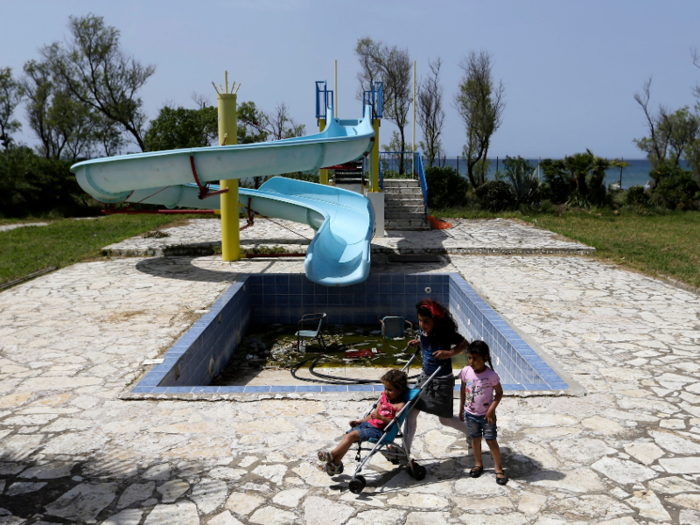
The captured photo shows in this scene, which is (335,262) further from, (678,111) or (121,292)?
(678,111)

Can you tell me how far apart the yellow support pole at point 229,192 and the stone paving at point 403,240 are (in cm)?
139

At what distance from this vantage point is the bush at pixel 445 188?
22688 mm

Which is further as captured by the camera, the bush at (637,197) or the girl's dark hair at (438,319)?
the bush at (637,197)

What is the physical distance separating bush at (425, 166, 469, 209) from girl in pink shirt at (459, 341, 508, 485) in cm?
1886

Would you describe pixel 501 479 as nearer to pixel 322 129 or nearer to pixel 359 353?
pixel 359 353

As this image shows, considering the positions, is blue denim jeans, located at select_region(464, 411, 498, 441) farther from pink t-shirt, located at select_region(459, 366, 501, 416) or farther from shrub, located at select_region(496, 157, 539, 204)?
shrub, located at select_region(496, 157, 539, 204)

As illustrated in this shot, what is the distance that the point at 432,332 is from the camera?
4211 mm

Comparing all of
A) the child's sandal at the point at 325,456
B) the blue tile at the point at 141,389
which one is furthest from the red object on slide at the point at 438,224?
the child's sandal at the point at 325,456

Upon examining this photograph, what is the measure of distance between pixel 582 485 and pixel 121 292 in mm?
7437

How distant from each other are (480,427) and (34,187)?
22.2 metres

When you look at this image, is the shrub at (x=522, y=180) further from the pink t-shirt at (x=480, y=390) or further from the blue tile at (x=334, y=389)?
the pink t-shirt at (x=480, y=390)

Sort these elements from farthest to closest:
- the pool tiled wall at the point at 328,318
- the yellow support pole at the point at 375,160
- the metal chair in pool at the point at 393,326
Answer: the yellow support pole at the point at 375,160 < the metal chair in pool at the point at 393,326 < the pool tiled wall at the point at 328,318

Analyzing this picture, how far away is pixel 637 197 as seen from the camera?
21906 millimetres

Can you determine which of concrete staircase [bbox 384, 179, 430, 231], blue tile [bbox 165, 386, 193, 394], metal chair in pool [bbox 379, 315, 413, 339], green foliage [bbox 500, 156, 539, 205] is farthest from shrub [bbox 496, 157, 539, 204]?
blue tile [bbox 165, 386, 193, 394]
